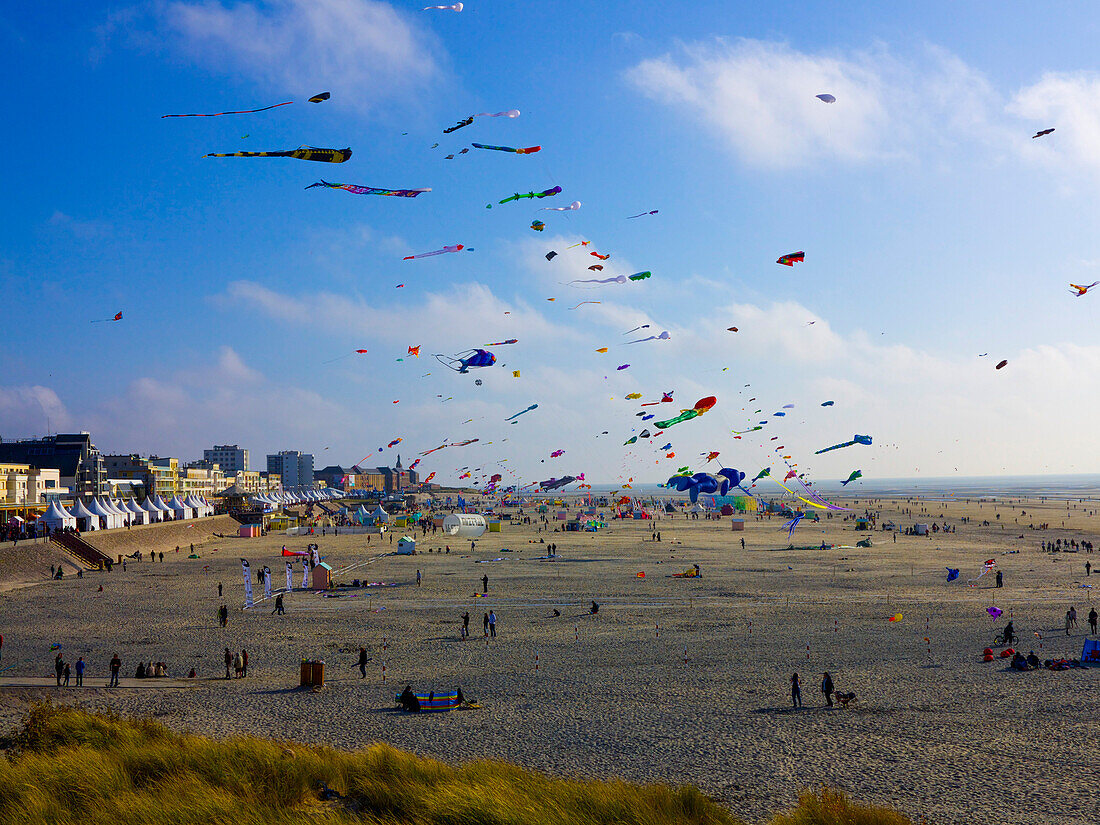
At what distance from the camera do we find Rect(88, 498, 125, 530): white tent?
55125 millimetres

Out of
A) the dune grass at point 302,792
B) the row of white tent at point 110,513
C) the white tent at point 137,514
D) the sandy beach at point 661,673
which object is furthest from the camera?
the white tent at point 137,514

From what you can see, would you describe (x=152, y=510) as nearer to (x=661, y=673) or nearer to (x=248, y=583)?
(x=248, y=583)

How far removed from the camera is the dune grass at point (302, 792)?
32.1ft

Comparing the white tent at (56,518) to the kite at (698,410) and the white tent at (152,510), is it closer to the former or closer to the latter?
the white tent at (152,510)

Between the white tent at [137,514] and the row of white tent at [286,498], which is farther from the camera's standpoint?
the row of white tent at [286,498]

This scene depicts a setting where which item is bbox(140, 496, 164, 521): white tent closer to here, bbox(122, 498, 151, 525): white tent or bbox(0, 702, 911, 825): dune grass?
bbox(122, 498, 151, 525): white tent

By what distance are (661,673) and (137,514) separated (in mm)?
56817

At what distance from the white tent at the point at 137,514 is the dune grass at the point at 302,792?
2172 inches

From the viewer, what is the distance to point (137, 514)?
204ft

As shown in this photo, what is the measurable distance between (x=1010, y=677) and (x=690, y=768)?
1092cm

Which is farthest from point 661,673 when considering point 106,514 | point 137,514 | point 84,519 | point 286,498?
point 286,498

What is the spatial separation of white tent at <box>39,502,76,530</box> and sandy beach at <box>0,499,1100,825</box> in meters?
8.94

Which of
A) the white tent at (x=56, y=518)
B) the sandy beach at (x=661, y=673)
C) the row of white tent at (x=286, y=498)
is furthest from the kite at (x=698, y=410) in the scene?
the row of white tent at (x=286, y=498)

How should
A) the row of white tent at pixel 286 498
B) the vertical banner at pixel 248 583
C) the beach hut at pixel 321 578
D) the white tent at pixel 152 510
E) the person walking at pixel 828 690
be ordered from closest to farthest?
1. the person walking at pixel 828 690
2. the vertical banner at pixel 248 583
3. the beach hut at pixel 321 578
4. the white tent at pixel 152 510
5. the row of white tent at pixel 286 498
